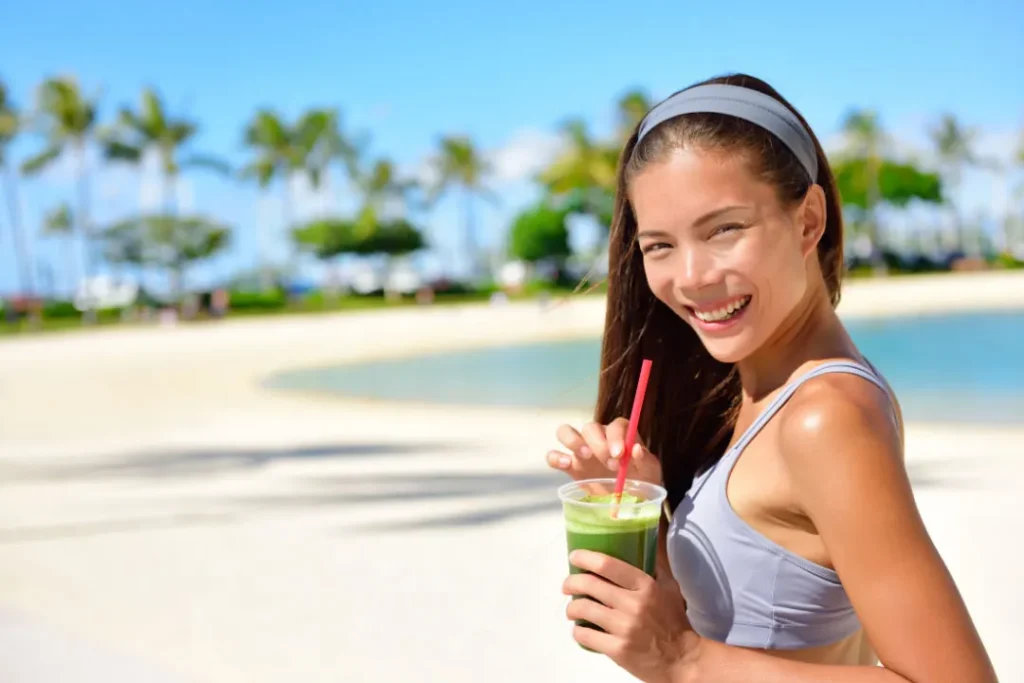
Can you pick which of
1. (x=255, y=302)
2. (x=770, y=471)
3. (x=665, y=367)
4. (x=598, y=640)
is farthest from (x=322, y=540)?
(x=255, y=302)

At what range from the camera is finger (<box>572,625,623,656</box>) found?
51.4 inches

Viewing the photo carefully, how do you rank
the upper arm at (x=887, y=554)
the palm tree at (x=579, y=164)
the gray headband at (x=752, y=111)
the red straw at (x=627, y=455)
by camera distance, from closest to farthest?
the upper arm at (x=887, y=554) → the gray headband at (x=752, y=111) → the red straw at (x=627, y=455) → the palm tree at (x=579, y=164)

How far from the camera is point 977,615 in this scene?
4242 mm

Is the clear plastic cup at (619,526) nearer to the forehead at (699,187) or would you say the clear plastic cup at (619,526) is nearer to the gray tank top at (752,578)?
the gray tank top at (752,578)

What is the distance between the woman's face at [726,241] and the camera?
4.44 feet

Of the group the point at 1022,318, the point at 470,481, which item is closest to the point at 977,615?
the point at 470,481

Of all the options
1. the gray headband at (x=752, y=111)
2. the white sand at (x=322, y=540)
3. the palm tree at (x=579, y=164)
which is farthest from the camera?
the palm tree at (x=579, y=164)

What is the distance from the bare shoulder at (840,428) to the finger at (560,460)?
18.5 inches

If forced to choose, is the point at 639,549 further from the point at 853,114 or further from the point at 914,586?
the point at 853,114

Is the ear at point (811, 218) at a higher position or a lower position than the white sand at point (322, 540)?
higher

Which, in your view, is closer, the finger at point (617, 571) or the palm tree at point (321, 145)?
the finger at point (617, 571)

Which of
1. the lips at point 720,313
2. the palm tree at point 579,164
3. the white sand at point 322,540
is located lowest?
the white sand at point 322,540

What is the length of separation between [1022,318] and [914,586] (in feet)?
103

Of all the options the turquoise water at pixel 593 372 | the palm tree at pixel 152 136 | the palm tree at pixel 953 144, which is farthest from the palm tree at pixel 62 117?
the palm tree at pixel 953 144
